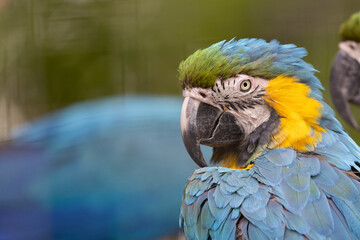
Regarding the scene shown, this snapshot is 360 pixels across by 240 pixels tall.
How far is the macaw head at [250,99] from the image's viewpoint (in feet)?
3.22

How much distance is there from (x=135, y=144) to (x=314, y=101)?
1.09 meters

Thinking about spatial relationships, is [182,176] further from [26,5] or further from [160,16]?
[26,5]

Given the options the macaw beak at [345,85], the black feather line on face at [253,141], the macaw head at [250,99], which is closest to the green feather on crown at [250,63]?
the macaw head at [250,99]

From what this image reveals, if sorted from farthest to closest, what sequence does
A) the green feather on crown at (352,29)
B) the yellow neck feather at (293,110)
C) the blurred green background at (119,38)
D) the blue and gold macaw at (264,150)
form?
the blurred green background at (119,38) → the green feather on crown at (352,29) → the yellow neck feather at (293,110) → the blue and gold macaw at (264,150)

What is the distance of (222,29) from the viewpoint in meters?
2.19

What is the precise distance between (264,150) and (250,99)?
12 cm

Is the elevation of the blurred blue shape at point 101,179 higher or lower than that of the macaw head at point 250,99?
lower

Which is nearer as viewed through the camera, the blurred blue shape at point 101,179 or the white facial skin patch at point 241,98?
the white facial skin patch at point 241,98

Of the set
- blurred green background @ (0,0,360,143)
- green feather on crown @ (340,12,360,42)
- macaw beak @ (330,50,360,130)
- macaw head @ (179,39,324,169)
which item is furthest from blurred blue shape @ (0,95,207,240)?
macaw head @ (179,39,324,169)

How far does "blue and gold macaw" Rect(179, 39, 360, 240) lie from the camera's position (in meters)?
0.84

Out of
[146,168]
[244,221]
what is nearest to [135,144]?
[146,168]

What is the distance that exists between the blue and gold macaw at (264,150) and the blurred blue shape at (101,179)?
0.87 m

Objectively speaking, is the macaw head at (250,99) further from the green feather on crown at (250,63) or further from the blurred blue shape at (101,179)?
the blurred blue shape at (101,179)

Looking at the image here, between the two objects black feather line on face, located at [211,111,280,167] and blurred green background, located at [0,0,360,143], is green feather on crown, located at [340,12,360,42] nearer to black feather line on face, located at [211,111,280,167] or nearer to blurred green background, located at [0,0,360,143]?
blurred green background, located at [0,0,360,143]
